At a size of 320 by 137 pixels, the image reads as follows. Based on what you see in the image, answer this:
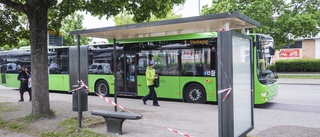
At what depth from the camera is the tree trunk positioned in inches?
344

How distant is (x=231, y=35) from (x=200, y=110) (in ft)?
19.8

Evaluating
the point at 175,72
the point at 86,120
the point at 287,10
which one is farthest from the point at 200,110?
the point at 287,10

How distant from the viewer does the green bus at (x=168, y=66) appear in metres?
11.5

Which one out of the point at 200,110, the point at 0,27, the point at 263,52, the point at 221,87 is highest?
the point at 0,27

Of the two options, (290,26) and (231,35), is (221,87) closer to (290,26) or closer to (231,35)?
(231,35)

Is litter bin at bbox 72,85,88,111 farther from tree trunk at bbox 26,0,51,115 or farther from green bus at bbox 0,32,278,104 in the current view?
green bus at bbox 0,32,278,104

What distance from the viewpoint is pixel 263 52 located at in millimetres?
11484

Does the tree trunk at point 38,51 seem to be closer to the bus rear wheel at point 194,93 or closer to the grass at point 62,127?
the grass at point 62,127

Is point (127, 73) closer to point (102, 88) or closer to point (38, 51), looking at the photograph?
point (102, 88)

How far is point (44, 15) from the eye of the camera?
8898 millimetres

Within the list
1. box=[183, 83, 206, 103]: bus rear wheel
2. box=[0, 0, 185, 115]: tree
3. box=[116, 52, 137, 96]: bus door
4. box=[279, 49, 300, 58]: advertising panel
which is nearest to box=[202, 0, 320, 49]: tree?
box=[116, 52, 137, 96]: bus door

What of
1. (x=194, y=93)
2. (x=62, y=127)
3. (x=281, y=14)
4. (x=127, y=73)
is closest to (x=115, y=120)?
(x=62, y=127)

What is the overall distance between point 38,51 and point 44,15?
1055 millimetres

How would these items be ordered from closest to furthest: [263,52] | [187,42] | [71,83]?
[263,52]
[187,42]
[71,83]
